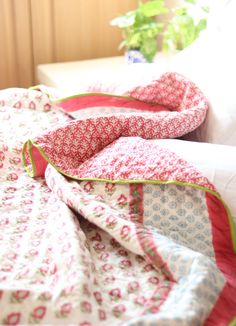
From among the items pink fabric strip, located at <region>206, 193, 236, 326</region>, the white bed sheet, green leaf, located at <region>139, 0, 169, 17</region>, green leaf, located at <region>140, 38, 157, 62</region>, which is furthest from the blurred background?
pink fabric strip, located at <region>206, 193, 236, 326</region>

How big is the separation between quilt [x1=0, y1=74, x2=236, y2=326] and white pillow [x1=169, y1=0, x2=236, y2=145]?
0.20ft

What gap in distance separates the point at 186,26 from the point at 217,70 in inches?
29.5

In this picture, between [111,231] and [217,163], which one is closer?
[111,231]

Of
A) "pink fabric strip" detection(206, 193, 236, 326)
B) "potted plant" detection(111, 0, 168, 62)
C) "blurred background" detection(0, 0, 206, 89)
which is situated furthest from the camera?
"blurred background" detection(0, 0, 206, 89)

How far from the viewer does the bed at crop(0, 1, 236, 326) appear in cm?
84

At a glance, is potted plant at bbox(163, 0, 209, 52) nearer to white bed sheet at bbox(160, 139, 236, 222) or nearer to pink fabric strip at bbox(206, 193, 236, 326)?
white bed sheet at bbox(160, 139, 236, 222)

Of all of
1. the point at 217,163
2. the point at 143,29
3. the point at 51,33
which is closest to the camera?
the point at 217,163

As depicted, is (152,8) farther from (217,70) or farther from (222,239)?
(222,239)

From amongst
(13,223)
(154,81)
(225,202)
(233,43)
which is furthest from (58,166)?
(233,43)

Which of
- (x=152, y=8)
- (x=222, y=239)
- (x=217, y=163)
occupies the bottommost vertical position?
(x=222, y=239)

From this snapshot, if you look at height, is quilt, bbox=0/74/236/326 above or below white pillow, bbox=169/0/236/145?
below

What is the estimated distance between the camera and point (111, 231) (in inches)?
39.2

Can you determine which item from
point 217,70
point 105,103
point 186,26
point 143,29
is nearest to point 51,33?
point 143,29

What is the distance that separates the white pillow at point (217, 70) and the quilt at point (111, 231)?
0.20ft
